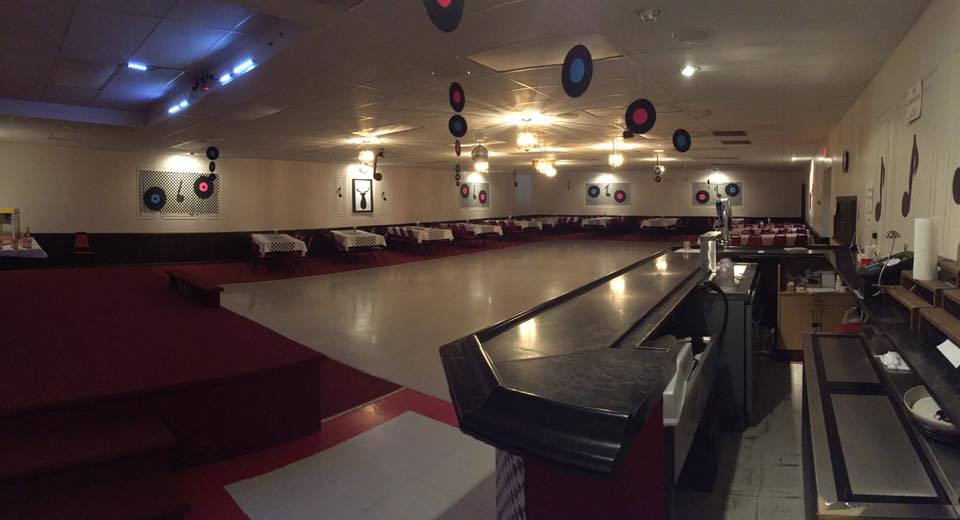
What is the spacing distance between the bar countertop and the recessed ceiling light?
2.03 m

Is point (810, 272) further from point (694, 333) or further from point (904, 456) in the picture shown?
point (904, 456)

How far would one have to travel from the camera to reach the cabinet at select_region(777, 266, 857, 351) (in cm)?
471

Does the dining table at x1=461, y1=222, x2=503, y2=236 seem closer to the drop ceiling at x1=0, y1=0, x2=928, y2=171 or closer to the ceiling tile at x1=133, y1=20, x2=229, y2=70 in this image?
the drop ceiling at x1=0, y1=0, x2=928, y2=171

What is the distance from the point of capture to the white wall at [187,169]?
10.3 metres

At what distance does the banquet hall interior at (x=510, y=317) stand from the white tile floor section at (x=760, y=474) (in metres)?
0.02

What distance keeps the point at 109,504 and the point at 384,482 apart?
1202 mm

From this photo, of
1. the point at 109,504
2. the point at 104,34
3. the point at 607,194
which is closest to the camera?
the point at 109,504

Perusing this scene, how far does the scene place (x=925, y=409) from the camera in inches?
68.2

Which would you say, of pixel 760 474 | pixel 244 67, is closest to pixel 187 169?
pixel 244 67

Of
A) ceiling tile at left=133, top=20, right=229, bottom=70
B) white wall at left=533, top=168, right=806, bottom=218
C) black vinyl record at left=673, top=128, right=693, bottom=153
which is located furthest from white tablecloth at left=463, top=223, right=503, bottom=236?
ceiling tile at left=133, top=20, right=229, bottom=70

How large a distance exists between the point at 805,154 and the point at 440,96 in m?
10.4

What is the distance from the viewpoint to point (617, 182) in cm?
2192

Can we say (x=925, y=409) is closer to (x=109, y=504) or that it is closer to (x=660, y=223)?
(x=109, y=504)

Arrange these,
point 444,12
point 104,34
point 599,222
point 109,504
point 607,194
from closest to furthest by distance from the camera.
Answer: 1. point 444,12
2. point 109,504
3. point 104,34
4. point 599,222
5. point 607,194
